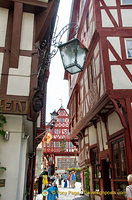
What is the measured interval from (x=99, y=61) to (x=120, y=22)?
73.0 inches

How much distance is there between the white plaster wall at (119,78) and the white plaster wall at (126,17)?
207 centimetres

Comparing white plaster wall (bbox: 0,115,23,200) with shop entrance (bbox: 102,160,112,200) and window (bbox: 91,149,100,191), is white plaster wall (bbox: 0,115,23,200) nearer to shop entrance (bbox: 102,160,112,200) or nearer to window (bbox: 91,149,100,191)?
shop entrance (bbox: 102,160,112,200)

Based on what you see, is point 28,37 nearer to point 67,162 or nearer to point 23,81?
point 23,81

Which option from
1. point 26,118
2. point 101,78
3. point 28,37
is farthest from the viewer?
point 101,78

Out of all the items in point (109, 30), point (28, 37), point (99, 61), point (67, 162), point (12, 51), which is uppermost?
point (109, 30)

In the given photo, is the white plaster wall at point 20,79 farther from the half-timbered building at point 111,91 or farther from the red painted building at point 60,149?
the red painted building at point 60,149

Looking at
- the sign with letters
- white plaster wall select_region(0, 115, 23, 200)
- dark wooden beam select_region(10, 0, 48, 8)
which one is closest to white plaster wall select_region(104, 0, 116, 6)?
dark wooden beam select_region(10, 0, 48, 8)

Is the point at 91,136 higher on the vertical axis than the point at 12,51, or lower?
lower

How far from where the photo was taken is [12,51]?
199 inches

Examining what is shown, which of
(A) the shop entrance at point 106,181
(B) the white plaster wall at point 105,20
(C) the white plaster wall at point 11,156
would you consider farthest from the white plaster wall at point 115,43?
(C) the white plaster wall at point 11,156

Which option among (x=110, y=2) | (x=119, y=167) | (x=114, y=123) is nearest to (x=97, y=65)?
(x=114, y=123)

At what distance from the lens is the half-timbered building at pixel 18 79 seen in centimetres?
440

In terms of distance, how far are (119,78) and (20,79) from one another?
3886mm

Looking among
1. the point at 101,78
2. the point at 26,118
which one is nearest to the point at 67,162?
the point at 101,78
